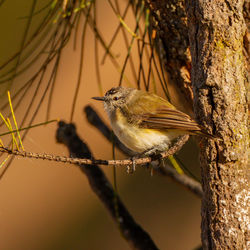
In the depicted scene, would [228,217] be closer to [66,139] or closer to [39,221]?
[66,139]

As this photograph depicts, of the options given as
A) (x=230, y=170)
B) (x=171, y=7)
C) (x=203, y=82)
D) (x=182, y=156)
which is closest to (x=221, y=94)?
(x=203, y=82)

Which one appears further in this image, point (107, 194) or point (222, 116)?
point (107, 194)

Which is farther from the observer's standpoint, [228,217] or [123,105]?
[123,105]

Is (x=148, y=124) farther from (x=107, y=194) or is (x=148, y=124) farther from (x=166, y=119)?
→ (x=107, y=194)

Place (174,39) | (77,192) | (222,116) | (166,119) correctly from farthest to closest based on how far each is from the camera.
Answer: (77,192)
(166,119)
(174,39)
(222,116)

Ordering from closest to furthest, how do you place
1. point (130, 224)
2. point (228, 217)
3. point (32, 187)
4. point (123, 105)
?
point (228, 217)
point (130, 224)
point (123, 105)
point (32, 187)

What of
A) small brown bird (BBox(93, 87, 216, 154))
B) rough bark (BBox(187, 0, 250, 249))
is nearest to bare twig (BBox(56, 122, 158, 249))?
small brown bird (BBox(93, 87, 216, 154))

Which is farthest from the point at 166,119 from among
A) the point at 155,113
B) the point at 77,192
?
the point at 77,192

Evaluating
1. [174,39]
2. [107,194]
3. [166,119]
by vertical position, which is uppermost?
[174,39]

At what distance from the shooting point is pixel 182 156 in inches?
150

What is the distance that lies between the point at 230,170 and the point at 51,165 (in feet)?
7.82

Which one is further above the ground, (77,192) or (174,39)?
(174,39)

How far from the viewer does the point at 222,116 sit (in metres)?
1.67

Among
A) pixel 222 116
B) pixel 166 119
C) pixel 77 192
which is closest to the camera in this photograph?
pixel 222 116
